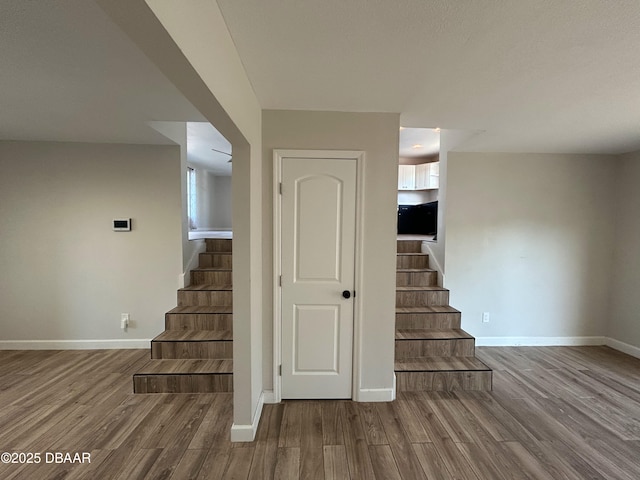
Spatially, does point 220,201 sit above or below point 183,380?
above

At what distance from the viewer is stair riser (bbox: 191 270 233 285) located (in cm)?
343

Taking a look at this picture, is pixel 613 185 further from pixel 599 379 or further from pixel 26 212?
pixel 26 212

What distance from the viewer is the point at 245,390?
6.33ft

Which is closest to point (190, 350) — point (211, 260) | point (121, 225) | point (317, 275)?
point (211, 260)

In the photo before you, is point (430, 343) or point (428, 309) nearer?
point (430, 343)

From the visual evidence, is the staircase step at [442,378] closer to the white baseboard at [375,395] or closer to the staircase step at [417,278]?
the white baseboard at [375,395]

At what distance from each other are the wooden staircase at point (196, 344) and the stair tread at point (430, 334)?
1.75 meters

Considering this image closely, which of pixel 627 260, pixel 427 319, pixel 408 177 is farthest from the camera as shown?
pixel 408 177

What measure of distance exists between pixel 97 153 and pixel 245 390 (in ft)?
10.2

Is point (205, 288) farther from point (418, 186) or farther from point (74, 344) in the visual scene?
point (418, 186)

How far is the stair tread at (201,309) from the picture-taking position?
3.01 m

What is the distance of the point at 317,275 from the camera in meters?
2.32

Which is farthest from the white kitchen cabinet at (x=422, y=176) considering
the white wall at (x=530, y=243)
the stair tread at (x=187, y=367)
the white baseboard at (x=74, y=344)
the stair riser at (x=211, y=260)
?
the white baseboard at (x=74, y=344)

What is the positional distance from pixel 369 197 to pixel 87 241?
128 inches
